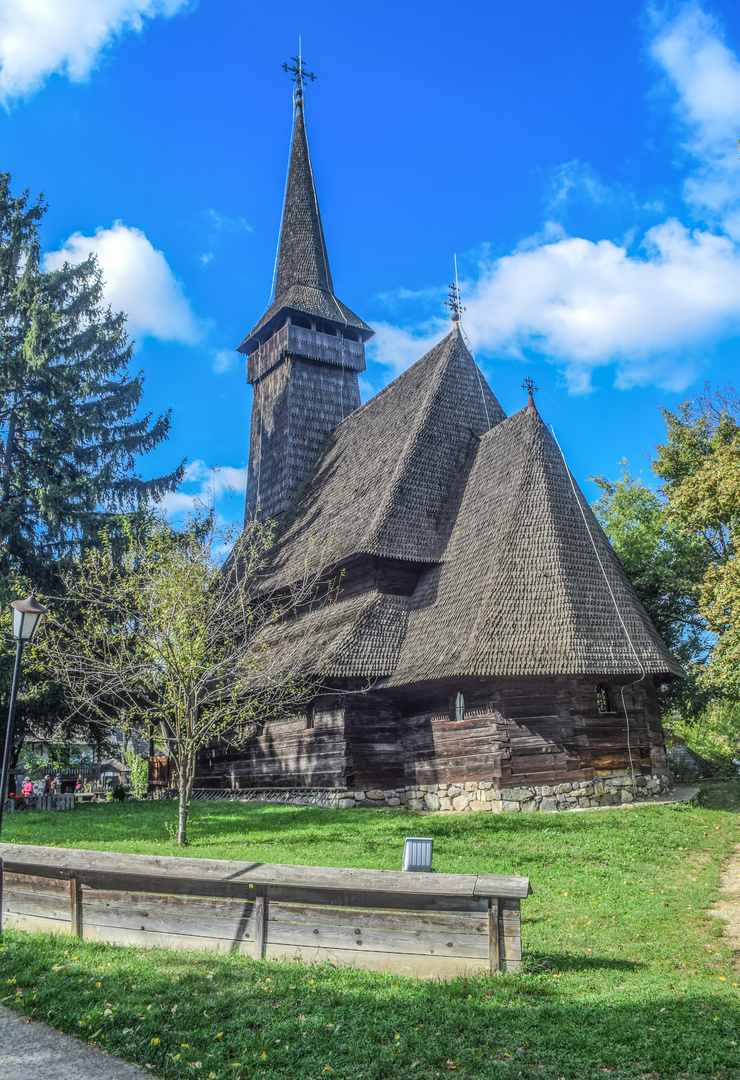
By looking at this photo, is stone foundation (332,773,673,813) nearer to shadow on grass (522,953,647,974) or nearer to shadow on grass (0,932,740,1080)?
shadow on grass (522,953,647,974)

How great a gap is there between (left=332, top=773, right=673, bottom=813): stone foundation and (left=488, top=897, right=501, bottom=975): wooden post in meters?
9.38

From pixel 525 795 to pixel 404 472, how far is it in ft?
29.2

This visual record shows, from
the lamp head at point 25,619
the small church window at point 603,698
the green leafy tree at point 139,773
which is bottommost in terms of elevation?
the green leafy tree at point 139,773

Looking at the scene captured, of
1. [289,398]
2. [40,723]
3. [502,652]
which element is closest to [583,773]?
[502,652]

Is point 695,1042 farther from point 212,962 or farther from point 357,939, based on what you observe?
point 212,962

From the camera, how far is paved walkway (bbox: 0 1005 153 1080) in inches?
179

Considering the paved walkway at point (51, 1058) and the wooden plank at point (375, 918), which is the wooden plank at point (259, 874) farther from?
the paved walkway at point (51, 1058)

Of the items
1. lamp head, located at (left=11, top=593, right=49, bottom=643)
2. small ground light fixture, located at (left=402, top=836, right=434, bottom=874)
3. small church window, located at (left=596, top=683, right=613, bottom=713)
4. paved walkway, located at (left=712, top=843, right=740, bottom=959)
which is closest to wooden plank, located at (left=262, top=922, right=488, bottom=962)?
small ground light fixture, located at (left=402, top=836, right=434, bottom=874)

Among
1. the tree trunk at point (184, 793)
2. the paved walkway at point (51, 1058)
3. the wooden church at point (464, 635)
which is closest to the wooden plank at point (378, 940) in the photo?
the paved walkway at point (51, 1058)

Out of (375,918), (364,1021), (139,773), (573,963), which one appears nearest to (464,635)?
(573,963)

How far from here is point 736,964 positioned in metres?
6.97

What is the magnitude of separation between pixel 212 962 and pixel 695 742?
43.2m

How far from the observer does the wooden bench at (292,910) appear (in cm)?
595

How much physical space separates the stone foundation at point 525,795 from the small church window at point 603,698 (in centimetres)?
137
